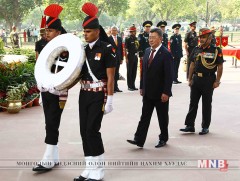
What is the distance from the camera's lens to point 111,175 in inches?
167

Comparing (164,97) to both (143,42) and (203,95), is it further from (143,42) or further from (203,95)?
(143,42)

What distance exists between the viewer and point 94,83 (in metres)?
3.89

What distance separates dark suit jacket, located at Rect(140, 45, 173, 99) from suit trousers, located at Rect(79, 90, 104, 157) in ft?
4.31

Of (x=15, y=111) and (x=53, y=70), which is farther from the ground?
(x=53, y=70)

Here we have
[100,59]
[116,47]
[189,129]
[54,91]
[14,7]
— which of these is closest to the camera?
[100,59]

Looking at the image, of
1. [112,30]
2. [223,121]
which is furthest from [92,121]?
[112,30]

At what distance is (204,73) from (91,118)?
99.0 inches

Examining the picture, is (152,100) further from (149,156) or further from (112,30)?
(112,30)

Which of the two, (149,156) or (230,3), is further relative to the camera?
(230,3)

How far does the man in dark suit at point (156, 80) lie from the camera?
16.4 feet

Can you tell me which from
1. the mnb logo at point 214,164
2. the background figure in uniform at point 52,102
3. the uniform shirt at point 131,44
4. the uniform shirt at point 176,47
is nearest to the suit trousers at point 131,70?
the uniform shirt at point 131,44

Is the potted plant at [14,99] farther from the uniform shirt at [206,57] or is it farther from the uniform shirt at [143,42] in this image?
the uniform shirt at [143,42]

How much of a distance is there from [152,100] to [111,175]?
1.36 metres

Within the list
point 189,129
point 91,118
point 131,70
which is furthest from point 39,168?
point 131,70
